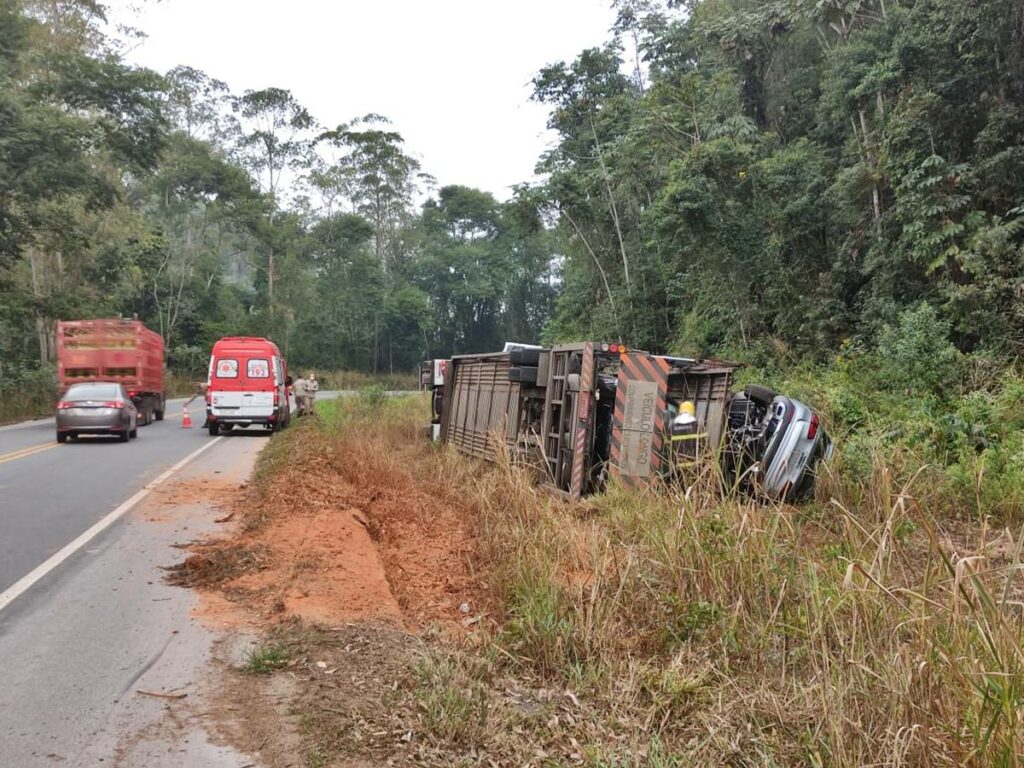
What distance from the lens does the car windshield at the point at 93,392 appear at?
58.9ft

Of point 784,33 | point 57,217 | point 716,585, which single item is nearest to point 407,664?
point 716,585

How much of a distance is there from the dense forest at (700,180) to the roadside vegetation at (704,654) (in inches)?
406

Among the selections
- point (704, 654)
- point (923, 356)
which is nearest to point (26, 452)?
point (704, 654)

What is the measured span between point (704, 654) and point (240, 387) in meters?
18.2

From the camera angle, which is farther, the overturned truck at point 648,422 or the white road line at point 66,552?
the overturned truck at point 648,422

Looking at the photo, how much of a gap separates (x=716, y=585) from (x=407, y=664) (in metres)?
1.86

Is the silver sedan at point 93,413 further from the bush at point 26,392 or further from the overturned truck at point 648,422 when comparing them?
the overturned truck at point 648,422

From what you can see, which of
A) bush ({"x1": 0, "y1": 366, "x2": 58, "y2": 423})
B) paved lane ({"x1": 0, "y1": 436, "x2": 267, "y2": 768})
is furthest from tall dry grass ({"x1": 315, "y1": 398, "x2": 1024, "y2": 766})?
bush ({"x1": 0, "y1": 366, "x2": 58, "y2": 423})

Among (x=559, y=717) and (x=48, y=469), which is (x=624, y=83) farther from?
(x=559, y=717)

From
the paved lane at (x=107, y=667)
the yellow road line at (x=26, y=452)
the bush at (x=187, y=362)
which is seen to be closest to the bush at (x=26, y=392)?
the yellow road line at (x=26, y=452)

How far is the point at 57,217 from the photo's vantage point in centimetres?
2514

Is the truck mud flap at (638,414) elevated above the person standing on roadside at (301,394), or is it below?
above

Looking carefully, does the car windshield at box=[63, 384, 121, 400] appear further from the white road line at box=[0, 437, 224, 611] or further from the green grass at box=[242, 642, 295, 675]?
the green grass at box=[242, 642, 295, 675]

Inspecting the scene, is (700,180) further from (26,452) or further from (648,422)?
(26,452)
